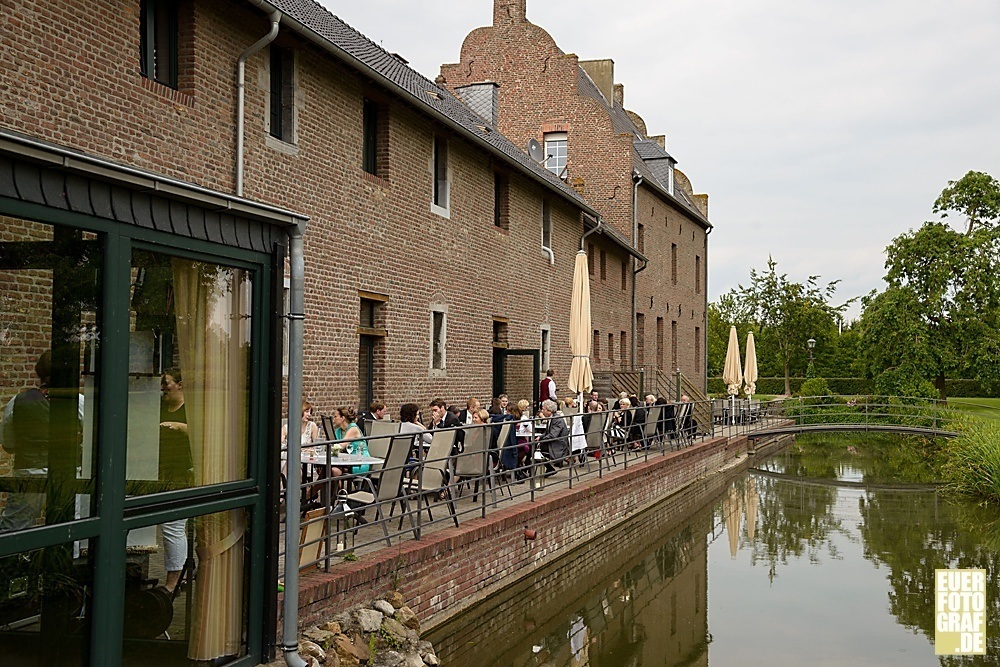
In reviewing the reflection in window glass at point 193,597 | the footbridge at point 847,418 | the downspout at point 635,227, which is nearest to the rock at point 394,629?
the reflection in window glass at point 193,597

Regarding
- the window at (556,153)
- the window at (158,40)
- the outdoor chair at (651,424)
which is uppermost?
the window at (556,153)

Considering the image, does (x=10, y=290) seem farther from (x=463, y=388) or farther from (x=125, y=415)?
(x=463, y=388)

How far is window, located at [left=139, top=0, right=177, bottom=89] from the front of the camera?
30.3 ft

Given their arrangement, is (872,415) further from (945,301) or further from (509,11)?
(509,11)

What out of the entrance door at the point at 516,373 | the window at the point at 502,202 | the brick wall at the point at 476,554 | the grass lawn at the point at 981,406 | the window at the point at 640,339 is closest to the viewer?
the brick wall at the point at 476,554

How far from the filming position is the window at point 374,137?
13.4 meters

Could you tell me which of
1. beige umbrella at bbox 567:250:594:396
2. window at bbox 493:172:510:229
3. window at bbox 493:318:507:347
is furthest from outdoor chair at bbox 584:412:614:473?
window at bbox 493:172:510:229

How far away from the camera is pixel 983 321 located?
3503 cm

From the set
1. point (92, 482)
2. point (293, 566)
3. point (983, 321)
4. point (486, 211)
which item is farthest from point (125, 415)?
point (983, 321)

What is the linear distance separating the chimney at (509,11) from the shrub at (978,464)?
1609 cm

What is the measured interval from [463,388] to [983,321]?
26.0m

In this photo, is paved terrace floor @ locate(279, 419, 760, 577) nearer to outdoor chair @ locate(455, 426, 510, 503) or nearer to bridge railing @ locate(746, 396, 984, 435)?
outdoor chair @ locate(455, 426, 510, 503)

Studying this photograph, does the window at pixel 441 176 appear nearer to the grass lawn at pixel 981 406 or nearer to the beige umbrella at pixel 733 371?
the beige umbrella at pixel 733 371

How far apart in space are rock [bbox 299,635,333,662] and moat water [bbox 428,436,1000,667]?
175 centimetres
